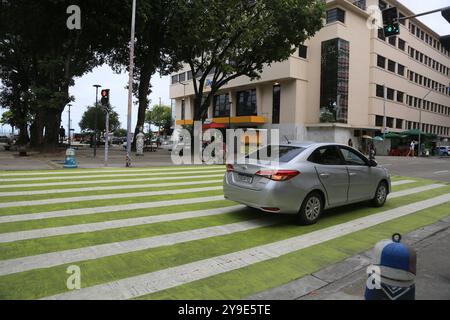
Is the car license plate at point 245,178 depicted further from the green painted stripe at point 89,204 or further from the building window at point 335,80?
the building window at point 335,80

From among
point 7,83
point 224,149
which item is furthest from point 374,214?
point 7,83

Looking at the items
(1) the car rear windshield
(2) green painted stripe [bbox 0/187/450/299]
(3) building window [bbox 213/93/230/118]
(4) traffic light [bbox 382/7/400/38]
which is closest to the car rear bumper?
(2) green painted stripe [bbox 0/187/450/299]

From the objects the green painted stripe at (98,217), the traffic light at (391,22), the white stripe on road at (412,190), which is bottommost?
the white stripe on road at (412,190)

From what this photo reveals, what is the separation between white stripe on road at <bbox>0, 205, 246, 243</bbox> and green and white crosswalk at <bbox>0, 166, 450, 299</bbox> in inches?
0.6

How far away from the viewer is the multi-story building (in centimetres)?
4225

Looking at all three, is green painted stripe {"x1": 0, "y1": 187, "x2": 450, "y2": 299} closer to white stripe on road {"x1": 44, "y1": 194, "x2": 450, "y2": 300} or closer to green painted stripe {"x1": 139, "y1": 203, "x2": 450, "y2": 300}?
white stripe on road {"x1": 44, "y1": 194, "x2": 450, "y2": 300}

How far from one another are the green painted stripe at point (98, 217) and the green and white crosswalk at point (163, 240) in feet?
0.06

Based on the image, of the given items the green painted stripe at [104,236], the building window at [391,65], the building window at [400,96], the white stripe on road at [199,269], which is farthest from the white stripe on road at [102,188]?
the building window at [400,96]

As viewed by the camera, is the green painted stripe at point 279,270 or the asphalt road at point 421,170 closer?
the green painted stripe at point 279,270

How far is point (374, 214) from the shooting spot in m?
7.85

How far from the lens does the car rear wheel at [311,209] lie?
655 cm

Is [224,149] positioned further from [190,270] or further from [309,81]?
[309,81]

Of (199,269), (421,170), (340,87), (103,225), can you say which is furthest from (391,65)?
(199,269)

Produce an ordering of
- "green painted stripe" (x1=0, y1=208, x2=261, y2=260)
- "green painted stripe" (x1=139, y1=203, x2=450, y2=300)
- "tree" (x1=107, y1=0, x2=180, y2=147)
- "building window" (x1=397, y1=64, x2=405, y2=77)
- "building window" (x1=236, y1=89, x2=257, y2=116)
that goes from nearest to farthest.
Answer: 1. "green painted stripe" (x1=139, y1=203, x2=450, y2=300)
2. "green painted stripe" (x1=0, y1=208, x2=261, y2=260)
3. "tree" (x1=107, y1=0, x2=180, y2=147)
4. "building window" (x1=236, y1=89, x2=257, y2=116)
5. "building window" (x1=397, y1=64, x2=405, y2=77)
